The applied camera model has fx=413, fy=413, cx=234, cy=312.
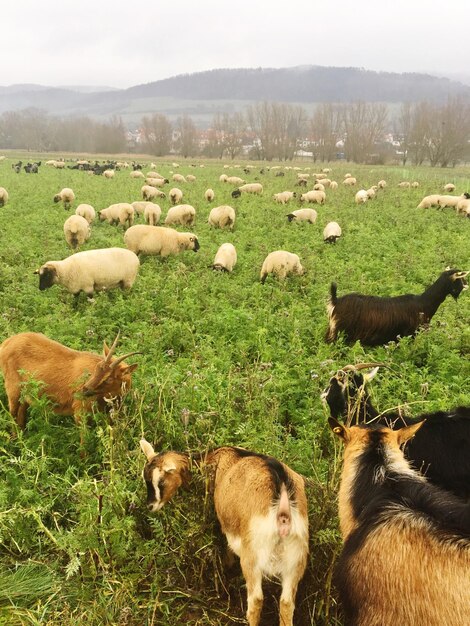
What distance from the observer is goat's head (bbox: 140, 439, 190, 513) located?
130 inches

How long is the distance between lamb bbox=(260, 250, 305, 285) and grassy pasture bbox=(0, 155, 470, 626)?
10.6 inches

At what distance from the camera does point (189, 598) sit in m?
3.02

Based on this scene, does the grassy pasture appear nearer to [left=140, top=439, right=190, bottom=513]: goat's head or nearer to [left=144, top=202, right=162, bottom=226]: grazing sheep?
[left=140, top=439, right=190, bottom=513]: goat's head

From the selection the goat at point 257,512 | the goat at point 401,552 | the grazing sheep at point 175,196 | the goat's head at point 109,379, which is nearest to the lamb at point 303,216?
the grazing sheep at point 175,196

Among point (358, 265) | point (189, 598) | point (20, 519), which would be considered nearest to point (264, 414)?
point (189, 598)

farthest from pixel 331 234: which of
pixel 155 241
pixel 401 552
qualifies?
pixel 401 552

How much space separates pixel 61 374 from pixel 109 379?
696mm

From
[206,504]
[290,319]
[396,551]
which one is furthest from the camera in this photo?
[290,319]

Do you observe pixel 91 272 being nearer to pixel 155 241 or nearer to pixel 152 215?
pixel 155 241

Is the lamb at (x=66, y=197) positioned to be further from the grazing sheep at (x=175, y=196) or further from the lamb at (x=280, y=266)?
the lamb at (x=280, y=266)

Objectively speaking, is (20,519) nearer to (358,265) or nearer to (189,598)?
(189,598)

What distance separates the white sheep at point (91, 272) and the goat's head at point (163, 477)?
6.61 meters

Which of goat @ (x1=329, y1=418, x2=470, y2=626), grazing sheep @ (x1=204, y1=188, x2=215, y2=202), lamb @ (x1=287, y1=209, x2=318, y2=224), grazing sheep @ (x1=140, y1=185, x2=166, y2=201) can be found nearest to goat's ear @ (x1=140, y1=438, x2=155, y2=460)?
goat @ (x1=329, y1=418, x2=470, y2=626)

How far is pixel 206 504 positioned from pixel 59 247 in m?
11.2
